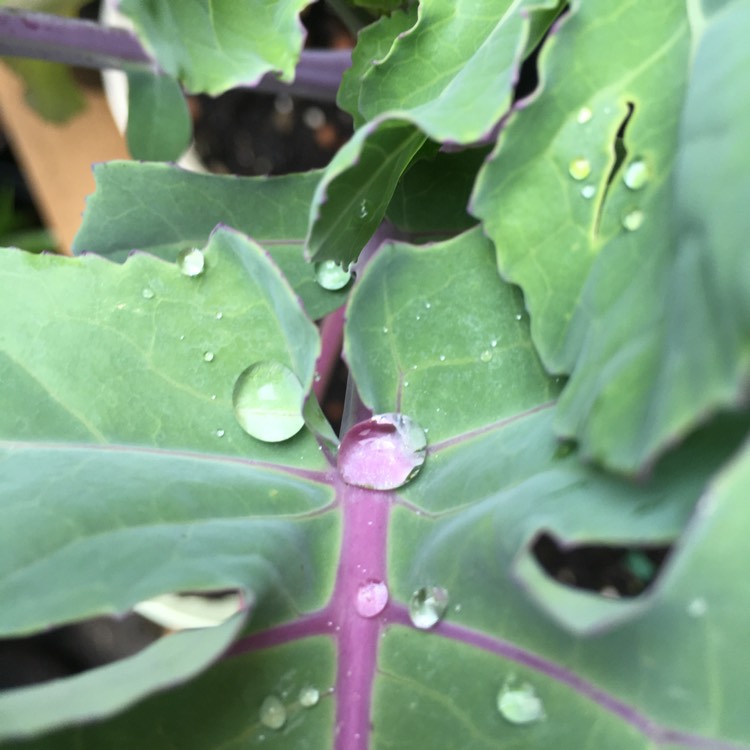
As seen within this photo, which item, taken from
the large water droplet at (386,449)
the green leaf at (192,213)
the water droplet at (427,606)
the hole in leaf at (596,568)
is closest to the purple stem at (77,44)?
the green leaf at (192,213)

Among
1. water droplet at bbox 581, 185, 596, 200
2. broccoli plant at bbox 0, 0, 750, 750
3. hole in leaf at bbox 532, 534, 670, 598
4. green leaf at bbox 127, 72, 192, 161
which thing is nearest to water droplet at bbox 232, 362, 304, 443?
broccoli plant at bbox 0, 0, 750, 750

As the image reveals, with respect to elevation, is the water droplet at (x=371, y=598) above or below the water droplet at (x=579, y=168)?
below

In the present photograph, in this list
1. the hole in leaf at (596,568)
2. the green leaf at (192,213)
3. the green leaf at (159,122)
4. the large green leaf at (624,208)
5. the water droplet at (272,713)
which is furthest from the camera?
the hole in leaf at (596,568)

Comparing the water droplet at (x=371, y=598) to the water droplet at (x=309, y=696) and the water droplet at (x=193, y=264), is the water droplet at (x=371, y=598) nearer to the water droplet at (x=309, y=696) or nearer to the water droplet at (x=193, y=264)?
the water droplet at (x=309, y=696)

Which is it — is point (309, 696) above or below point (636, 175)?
below

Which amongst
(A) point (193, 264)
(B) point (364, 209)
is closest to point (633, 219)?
(B) point (364, 209)

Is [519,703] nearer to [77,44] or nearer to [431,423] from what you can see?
[431,423]

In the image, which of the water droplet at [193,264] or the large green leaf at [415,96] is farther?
the water droplet at [193,264]
